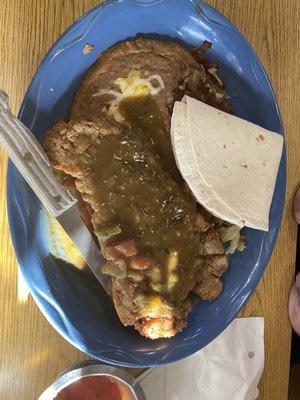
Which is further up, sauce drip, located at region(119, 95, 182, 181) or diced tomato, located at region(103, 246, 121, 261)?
sauce drip, located at region(119, 95, 182, 181)

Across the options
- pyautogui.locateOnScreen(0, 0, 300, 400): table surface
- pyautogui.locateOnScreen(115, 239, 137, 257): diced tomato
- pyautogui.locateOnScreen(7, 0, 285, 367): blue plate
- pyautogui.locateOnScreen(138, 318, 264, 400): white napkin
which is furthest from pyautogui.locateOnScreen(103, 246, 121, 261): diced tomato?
pyautogui.locateOnScreen(138, 318, 264, 400): white napkin

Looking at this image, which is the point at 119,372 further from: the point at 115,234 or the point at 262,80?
the point at 262,80

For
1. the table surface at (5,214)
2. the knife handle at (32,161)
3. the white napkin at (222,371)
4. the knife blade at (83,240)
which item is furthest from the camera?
the white napkin at (222,371)

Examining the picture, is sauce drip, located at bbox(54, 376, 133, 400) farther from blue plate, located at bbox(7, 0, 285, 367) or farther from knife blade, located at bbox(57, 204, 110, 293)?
knife blade, located at bbox(57, 204, 110, 293)

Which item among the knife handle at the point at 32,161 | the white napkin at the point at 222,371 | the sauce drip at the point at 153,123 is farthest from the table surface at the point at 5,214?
the sauce drip at the point at 153,123

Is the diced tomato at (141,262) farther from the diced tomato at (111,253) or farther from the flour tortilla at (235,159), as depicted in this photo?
the flour tortilla at (235,159)

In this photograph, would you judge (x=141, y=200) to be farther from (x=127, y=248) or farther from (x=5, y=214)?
(x=5, y=214)
